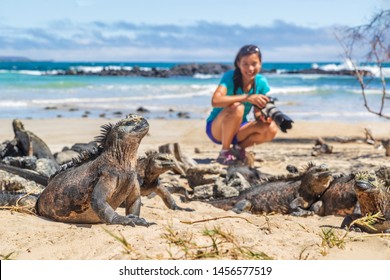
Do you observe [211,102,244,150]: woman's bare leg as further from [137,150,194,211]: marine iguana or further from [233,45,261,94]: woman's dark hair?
[137,150,194,211]: marine iguana

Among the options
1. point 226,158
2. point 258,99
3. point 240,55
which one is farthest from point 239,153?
point 240,55

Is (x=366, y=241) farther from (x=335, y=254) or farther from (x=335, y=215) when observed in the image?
(x=335, y=215)

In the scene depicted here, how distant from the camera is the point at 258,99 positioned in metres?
7.55

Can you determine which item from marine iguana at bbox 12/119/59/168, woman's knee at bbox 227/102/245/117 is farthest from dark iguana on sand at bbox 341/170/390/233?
marine iguana at bbox 12/119/59/168

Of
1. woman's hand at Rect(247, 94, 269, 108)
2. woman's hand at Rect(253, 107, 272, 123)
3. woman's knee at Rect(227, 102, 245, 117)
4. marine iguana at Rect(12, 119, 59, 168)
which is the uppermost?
woman's hand at Rect(247, 94, 269, 108)

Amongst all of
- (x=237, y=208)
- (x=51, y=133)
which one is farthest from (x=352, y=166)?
(x=51, y=133)

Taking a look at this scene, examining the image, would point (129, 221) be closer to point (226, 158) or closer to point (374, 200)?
point (374, 200)

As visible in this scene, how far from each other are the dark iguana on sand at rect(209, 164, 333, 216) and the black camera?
1652mm

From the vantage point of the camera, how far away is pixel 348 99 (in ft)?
75.9

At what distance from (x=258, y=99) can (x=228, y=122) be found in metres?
0.72

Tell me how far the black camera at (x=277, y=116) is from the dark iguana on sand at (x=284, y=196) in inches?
65.0

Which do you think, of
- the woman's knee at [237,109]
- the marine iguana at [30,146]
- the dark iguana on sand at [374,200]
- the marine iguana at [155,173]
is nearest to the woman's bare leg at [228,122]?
the woman's knee at [237,109]

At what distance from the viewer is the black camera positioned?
7.71 metres

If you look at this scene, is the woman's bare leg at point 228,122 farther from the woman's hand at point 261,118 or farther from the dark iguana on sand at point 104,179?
the dark iguana on sand at point 104,179
